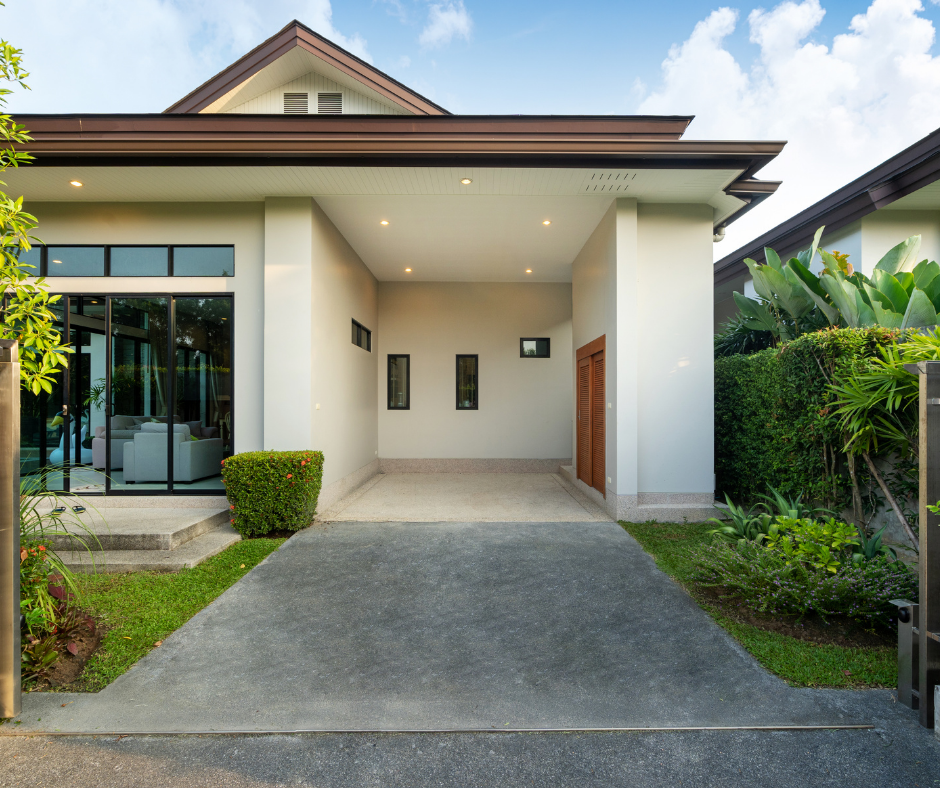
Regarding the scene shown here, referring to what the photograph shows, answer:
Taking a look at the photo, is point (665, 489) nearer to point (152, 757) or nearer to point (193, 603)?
point (193, 603)

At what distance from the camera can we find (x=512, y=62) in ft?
37.0

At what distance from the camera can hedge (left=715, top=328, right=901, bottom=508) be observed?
13.0ft

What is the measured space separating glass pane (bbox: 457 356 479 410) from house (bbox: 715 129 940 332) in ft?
20.4

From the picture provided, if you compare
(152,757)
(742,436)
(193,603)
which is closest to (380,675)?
(152,757)

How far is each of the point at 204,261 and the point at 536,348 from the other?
6468mm

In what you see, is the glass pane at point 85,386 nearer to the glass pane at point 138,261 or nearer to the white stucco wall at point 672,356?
the glass pane at point 138,261

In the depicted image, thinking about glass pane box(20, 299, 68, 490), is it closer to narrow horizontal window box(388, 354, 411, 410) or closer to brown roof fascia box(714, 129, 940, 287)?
narrow horizontal window box(388, 354, 411, 410)

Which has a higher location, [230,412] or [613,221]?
[613,221]

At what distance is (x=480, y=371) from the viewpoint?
10266mm

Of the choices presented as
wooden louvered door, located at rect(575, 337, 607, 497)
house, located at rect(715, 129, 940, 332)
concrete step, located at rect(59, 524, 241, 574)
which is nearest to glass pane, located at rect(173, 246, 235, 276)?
concrete step, located at rect(59, 524, 241, 574)

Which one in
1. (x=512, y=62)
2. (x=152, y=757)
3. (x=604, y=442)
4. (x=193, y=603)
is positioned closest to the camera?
(x=152, y=757)

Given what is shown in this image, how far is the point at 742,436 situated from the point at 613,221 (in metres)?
3.14

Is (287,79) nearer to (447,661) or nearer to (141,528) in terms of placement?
(141,528)

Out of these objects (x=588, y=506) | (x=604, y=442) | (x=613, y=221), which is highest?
(x=613, y=221)
